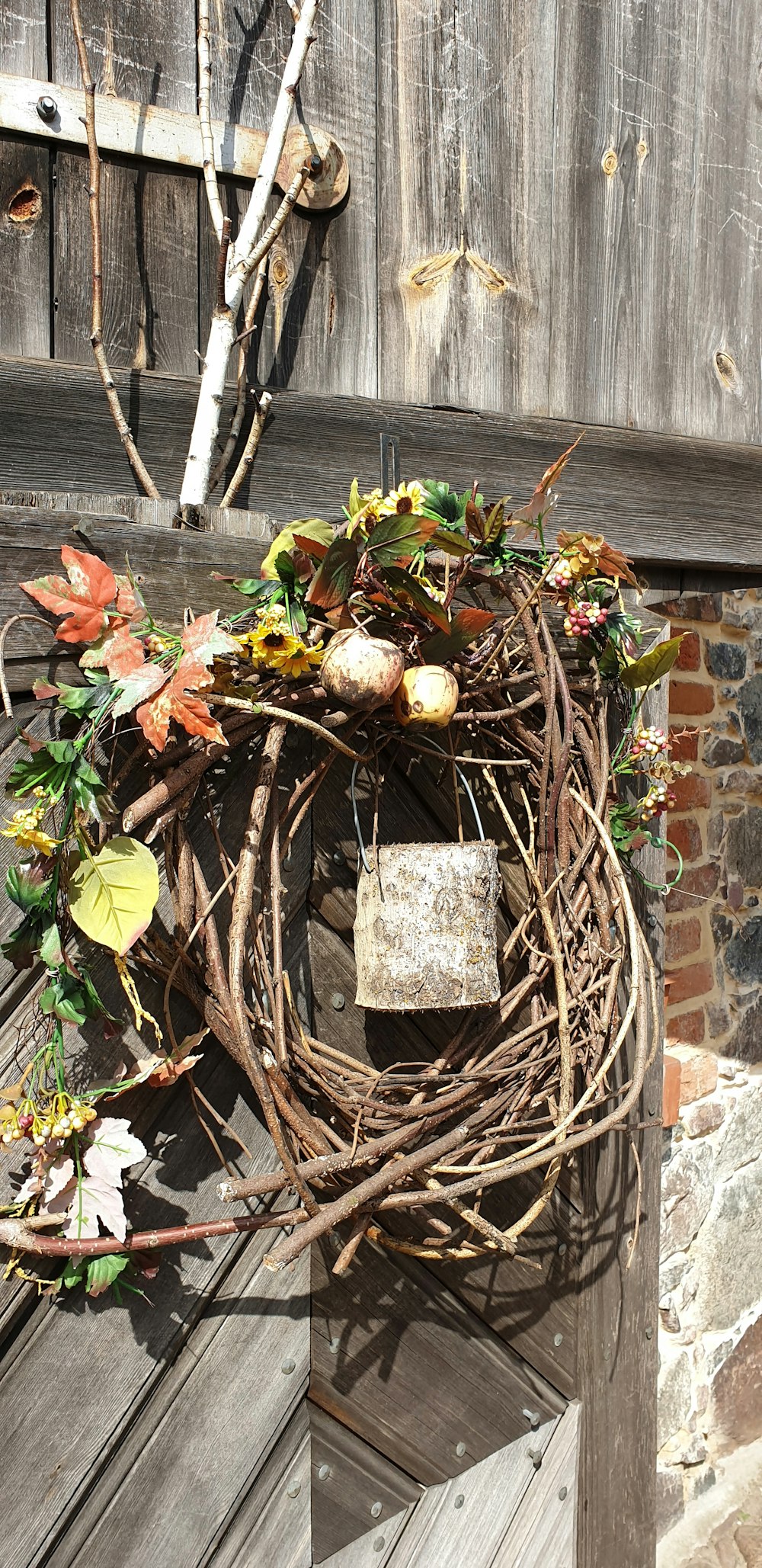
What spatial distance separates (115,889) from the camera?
1020 millimetres

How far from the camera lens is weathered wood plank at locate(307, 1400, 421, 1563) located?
4.65ft

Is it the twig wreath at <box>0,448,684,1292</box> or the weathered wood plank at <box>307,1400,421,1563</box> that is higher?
the twig wreath at <box>0,448,684,1292</box>

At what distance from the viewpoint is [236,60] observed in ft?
4.35

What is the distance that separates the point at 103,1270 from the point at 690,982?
1.97 meters

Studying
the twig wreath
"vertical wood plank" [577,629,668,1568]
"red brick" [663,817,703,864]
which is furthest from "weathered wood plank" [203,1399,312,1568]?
"red brick" [663,817,703,864]

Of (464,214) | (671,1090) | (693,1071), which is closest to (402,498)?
(464,214)

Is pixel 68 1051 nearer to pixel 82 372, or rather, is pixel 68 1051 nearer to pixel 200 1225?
pixel 200 1225

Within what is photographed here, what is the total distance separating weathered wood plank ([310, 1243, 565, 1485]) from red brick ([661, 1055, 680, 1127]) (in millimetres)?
1120

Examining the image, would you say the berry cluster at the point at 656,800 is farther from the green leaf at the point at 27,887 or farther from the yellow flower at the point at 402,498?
the green leaf at the point at 27,887

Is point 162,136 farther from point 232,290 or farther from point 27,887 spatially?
point 27,887

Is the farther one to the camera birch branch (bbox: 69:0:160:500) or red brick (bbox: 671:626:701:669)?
red brick (bbox: 671:626:701:669)

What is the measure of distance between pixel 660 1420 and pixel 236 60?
2950mm

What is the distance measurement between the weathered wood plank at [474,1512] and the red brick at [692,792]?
1.52m

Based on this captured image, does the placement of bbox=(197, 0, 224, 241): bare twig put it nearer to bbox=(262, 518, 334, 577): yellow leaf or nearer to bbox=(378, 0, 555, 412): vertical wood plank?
bbox=(378, 0, 555, 412): vertical wood plank
